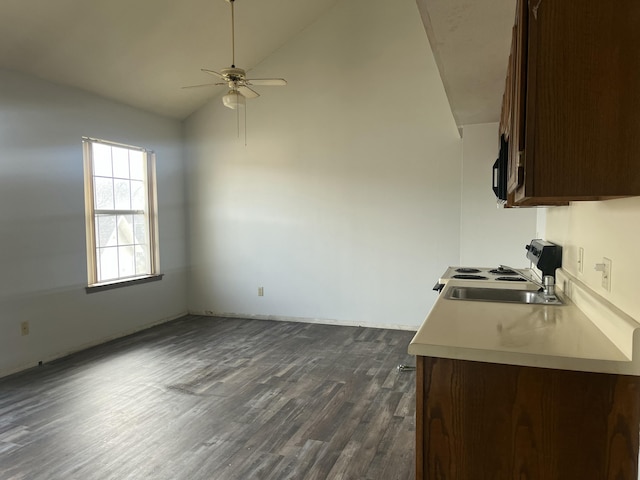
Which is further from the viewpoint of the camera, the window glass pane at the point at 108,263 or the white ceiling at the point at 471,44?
the window glass pane at the point at 108,263

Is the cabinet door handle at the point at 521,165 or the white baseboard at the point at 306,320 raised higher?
the cabinet door handle at the point at 521,165

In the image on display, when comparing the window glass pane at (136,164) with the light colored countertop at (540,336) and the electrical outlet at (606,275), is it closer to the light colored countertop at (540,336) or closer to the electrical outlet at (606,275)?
the light colored countertop at (540,336)

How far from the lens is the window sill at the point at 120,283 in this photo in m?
4.48

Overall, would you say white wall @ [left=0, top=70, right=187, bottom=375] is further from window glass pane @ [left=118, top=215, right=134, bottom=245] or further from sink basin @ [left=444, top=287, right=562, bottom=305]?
sink basin @ [left=444, top=287, right=562, bottom=305]

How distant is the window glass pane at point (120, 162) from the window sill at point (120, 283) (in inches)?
47.9

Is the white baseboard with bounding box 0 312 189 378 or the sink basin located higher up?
the sink basin

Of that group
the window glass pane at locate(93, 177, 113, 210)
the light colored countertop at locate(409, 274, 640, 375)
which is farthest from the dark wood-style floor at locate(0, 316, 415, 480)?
the window glass pane at locate(93, 177, 113, 210)

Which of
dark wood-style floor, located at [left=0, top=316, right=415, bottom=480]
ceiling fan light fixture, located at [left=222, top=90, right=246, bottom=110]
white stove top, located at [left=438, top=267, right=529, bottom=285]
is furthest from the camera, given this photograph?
ceiling fan light fixture, located at [left=222, top=90, right=246, bottom=110]

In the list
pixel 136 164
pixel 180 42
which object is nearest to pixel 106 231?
pixel 136 164

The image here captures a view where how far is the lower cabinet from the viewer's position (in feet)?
3.98

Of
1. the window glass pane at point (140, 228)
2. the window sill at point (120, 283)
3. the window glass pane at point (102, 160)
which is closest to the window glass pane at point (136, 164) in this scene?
the window glass pane at point (102, 160)

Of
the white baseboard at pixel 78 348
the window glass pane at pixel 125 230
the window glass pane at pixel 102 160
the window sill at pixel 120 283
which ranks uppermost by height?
the window glass pane at pixel 102 160

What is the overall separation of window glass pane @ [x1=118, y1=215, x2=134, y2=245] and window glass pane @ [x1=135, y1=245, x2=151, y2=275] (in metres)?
0.18

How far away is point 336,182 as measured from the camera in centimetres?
525
